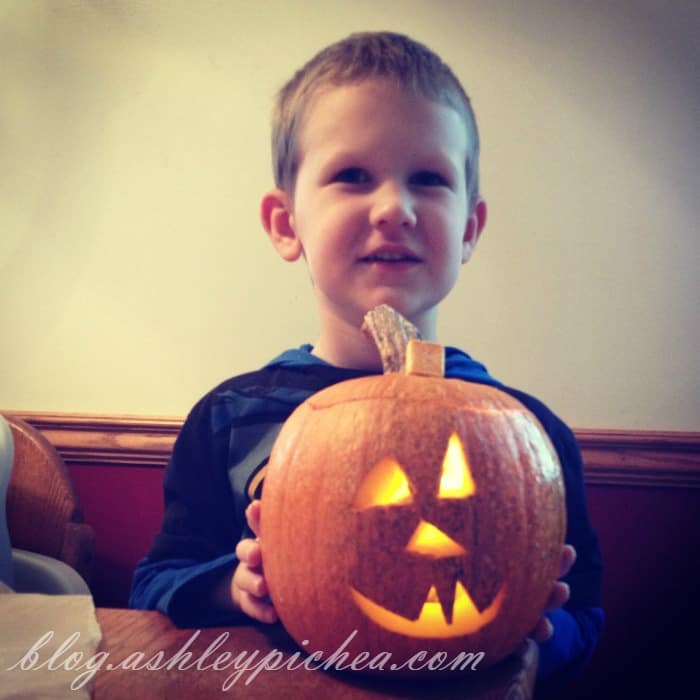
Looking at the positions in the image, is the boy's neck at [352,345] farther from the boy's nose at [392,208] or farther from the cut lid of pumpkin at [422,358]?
the cut lid of pumpkin at [422,358]

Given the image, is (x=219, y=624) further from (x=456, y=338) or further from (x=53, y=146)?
(x=53, y=146)

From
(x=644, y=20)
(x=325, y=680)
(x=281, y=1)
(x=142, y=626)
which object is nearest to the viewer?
(x=325, y=680)

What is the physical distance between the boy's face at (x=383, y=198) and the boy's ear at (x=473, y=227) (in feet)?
0.32

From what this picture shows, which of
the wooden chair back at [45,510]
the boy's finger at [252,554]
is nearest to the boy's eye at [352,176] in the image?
the boy's finger at [252,554]

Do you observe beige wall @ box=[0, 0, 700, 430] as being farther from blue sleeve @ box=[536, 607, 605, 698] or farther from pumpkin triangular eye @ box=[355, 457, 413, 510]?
pumpkin triangular eye @ box=[355, 457, 413, 510]

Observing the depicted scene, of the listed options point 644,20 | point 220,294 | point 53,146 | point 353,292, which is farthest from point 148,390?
point 644,20

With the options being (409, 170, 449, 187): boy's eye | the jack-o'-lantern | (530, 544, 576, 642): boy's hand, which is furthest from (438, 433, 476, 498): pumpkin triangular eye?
(409, 170, 449, 187): boy's eye

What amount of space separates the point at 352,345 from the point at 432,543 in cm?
35

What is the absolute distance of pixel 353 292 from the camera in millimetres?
649

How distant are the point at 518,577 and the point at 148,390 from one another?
3.25 feet

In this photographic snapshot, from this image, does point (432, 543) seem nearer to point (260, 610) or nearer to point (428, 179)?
point (260, 610)

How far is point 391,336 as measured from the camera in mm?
468

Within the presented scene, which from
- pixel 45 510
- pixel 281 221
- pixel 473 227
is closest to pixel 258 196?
pixel 281 221

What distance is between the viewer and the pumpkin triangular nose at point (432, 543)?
0.38 m
